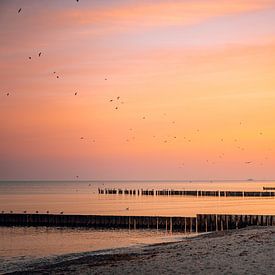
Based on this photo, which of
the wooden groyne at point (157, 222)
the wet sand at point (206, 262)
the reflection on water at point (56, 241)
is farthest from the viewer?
the wooden groyne at point (157, 222)

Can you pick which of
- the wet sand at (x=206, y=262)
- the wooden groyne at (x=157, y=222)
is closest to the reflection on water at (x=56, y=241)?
the wooden groyne at (x=157, y=222)

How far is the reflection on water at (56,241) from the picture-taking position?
1423 inches

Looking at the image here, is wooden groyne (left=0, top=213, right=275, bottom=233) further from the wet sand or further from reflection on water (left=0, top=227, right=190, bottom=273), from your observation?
the wet sand

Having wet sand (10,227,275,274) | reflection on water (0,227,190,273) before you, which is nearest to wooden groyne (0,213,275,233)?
reflection on water (0,227,190,273)

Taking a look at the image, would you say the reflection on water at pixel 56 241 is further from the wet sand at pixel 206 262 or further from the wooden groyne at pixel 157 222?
the wet sand at pixel 206 262

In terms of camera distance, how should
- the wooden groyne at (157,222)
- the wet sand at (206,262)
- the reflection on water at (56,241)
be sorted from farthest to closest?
the wooden groyne at (157,222), the reflection on water at (56,241), the wet sand at (206,262)

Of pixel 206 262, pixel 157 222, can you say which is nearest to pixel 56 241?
pixel 157 222

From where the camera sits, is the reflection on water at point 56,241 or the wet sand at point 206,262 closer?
the wet sand at point 206,262

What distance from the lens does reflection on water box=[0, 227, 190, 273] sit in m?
36.2

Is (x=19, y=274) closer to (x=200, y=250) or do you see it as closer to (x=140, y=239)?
(x=200, y=250)

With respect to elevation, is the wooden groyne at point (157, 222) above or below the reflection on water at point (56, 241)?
above

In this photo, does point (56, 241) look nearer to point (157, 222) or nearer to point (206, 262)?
point (157, 222)

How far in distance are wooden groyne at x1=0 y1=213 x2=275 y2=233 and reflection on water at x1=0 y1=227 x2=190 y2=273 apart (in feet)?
8.36

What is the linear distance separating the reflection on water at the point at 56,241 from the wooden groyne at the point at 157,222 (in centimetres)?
255
